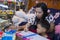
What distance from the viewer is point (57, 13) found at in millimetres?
1779

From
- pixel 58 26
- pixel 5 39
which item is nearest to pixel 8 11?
pixel 58 26

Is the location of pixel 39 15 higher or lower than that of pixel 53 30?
higher

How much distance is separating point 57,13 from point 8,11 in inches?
38.4

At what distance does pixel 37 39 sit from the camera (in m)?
1.01

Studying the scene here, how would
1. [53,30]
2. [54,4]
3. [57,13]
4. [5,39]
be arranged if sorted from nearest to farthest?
[5,39]
[53,30]
[57,13]
[54,4]

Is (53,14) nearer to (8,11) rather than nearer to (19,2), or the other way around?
(8,11)

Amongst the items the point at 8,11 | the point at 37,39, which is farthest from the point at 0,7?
the point at 37,39

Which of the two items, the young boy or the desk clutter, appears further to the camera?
the young boy

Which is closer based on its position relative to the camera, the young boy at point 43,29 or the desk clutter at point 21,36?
the desk clutter at point 21,36

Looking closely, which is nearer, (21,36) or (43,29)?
(21,36)

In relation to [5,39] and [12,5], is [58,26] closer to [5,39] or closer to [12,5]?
[5,39]

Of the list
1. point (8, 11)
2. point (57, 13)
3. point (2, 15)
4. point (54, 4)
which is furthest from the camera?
point (8, 11)

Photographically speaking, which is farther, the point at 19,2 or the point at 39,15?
the point at 19,2

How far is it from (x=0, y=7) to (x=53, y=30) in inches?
53.7
